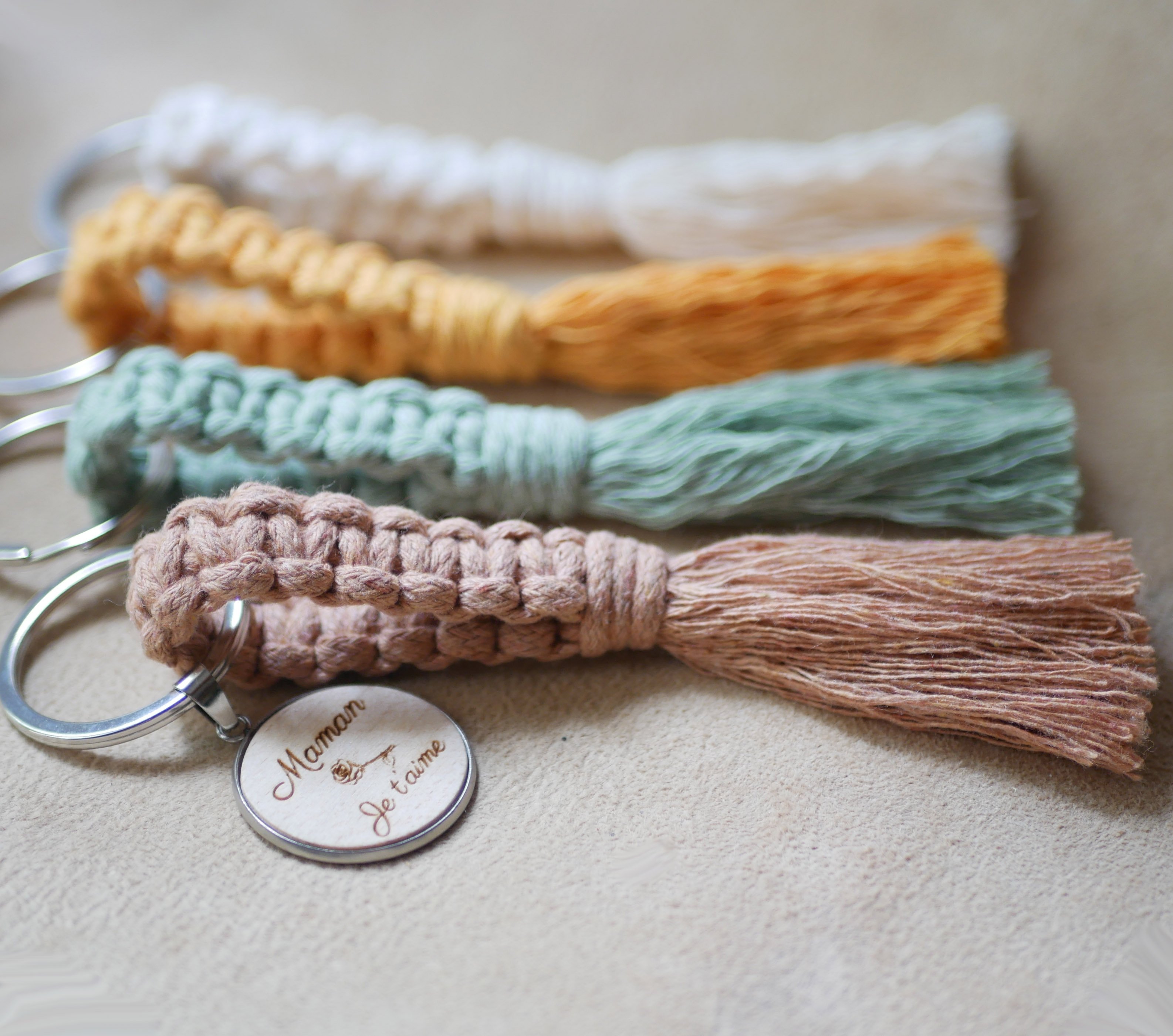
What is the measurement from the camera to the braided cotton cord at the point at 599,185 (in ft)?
3.71

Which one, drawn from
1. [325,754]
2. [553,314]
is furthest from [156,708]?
[553,314]

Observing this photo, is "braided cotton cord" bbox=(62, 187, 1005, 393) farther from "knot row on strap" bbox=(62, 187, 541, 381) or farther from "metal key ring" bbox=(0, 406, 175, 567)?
"metal key ring" bbox=(0, 406, 175, 567)

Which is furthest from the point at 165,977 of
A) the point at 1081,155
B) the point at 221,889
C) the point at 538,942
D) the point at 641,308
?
the point at 1081,155

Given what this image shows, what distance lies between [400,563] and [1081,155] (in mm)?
952

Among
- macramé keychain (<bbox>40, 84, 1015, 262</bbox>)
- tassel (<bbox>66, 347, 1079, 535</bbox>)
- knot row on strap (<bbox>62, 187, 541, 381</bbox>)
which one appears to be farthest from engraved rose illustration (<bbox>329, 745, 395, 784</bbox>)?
macramé keychain (<bbox>40, 84, 1015, 262</bbox>)

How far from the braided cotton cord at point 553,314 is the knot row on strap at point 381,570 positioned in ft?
0.95

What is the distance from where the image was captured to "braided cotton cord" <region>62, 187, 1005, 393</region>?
3.31 ft

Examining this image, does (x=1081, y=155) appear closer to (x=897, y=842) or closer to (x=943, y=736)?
(x=943, y=736)

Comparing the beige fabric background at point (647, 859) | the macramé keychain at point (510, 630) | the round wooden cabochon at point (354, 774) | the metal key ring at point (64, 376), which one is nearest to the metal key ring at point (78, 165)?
the metal key ring at point (64, 376)

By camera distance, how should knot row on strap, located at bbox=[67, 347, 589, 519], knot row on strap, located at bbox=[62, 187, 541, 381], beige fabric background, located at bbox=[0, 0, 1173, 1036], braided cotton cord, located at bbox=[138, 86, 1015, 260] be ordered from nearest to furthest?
beige fabric background, located at bbox=[0, 0, 1173, 1036] < knot row on strap, located at bbox=[67, 347, 589, 519] < knot row on strap, located at bbox=[62, 187, 541, 381] < braided cotton cord, located at bbox=[138, 86, 1015, 260]

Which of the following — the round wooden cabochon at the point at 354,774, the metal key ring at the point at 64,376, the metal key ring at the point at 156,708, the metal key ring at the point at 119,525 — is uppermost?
the metal key ring at the point at 64,376

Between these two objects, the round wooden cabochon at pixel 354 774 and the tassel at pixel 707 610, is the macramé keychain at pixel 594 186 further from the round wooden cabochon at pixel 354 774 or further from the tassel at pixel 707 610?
the round wooden cabochon at pixel 354 774

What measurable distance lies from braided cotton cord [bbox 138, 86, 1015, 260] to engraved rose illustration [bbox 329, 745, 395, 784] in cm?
69

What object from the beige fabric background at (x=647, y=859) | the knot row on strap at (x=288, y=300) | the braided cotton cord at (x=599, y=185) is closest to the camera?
the beige fabric background at (x=647, y=859)
